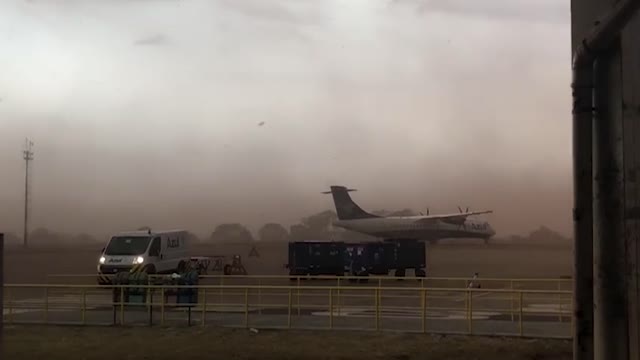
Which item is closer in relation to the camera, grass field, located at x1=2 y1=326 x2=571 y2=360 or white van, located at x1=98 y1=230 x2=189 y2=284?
grass field, located at x1=2 y1=326 x2=571 y2=360

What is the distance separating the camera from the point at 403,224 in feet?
257

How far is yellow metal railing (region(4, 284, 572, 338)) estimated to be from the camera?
1777 cm

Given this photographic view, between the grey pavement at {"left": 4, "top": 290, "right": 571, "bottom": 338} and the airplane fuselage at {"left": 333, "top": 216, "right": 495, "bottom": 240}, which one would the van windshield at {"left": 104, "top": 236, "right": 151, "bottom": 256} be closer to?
the grey pavement at {"left": 4, "top": 290, "right": 571, "bottom": 338}

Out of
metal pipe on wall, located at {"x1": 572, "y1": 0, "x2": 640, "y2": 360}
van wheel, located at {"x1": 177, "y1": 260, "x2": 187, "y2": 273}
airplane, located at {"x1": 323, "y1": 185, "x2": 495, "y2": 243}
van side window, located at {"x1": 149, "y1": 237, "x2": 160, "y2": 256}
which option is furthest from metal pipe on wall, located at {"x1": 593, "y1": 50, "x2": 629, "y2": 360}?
airplane, located at {"x1": 323, "y1": 185, "x2": 495, "y2": 243}

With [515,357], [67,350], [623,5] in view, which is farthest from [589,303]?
[67,350]

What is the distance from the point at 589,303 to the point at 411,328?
12565mm

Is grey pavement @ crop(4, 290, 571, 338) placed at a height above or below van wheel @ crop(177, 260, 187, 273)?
below

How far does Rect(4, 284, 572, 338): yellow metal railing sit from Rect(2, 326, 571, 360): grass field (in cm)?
119

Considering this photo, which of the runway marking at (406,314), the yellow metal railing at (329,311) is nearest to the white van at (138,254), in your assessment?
the yellow metal railing at (329,311)

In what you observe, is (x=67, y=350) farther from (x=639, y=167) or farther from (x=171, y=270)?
(x=171, y=270)

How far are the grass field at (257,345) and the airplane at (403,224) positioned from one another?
53.2 meters

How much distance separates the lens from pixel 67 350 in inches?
568

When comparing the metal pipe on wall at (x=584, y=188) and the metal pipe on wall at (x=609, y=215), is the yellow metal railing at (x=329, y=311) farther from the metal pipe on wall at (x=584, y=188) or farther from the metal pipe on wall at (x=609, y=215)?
the metal pipe on wall at (x=609, y=215)

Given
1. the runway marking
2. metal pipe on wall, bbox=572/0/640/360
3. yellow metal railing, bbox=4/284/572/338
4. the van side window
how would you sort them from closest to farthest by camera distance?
metal pipe on wall, bbox=572/0/640/360, yellow metal railing, bbox=4/284/572/338, the runway marking, the van side window
